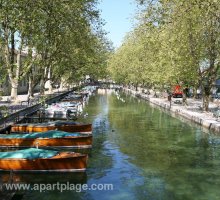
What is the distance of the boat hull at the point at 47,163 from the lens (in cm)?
2177

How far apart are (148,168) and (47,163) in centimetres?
624

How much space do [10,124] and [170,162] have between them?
53.1ft

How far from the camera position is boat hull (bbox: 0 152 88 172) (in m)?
21.8

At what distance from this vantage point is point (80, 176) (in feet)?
72.2

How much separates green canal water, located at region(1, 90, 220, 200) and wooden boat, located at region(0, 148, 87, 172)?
0.41m

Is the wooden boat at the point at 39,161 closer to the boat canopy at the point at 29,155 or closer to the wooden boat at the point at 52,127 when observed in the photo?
the boat canopy at the point at 29,155

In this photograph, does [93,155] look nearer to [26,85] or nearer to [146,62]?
[146,62]

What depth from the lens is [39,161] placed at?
21797 mm

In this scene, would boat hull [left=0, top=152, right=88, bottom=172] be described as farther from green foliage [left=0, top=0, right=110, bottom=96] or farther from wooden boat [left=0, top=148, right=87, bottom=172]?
green foliage [left=0, top=0, right=110, bottom=96]

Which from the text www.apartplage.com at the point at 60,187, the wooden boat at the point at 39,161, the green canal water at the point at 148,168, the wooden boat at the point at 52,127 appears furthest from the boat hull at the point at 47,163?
the wooden boat at the point at 52,127

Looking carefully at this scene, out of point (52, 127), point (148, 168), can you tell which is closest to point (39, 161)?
point (148, 168)

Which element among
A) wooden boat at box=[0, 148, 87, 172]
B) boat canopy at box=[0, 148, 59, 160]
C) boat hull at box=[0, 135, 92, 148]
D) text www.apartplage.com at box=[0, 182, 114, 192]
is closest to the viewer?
text www.apartplage.com at box=[0, 182, 114, 192]

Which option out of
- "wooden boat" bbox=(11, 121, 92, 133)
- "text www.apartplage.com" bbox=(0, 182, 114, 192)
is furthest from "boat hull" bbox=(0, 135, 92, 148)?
"text www.apartplage.com" bbox=(0, 182, 114, 192)

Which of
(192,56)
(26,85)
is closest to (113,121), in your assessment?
(192,56)
